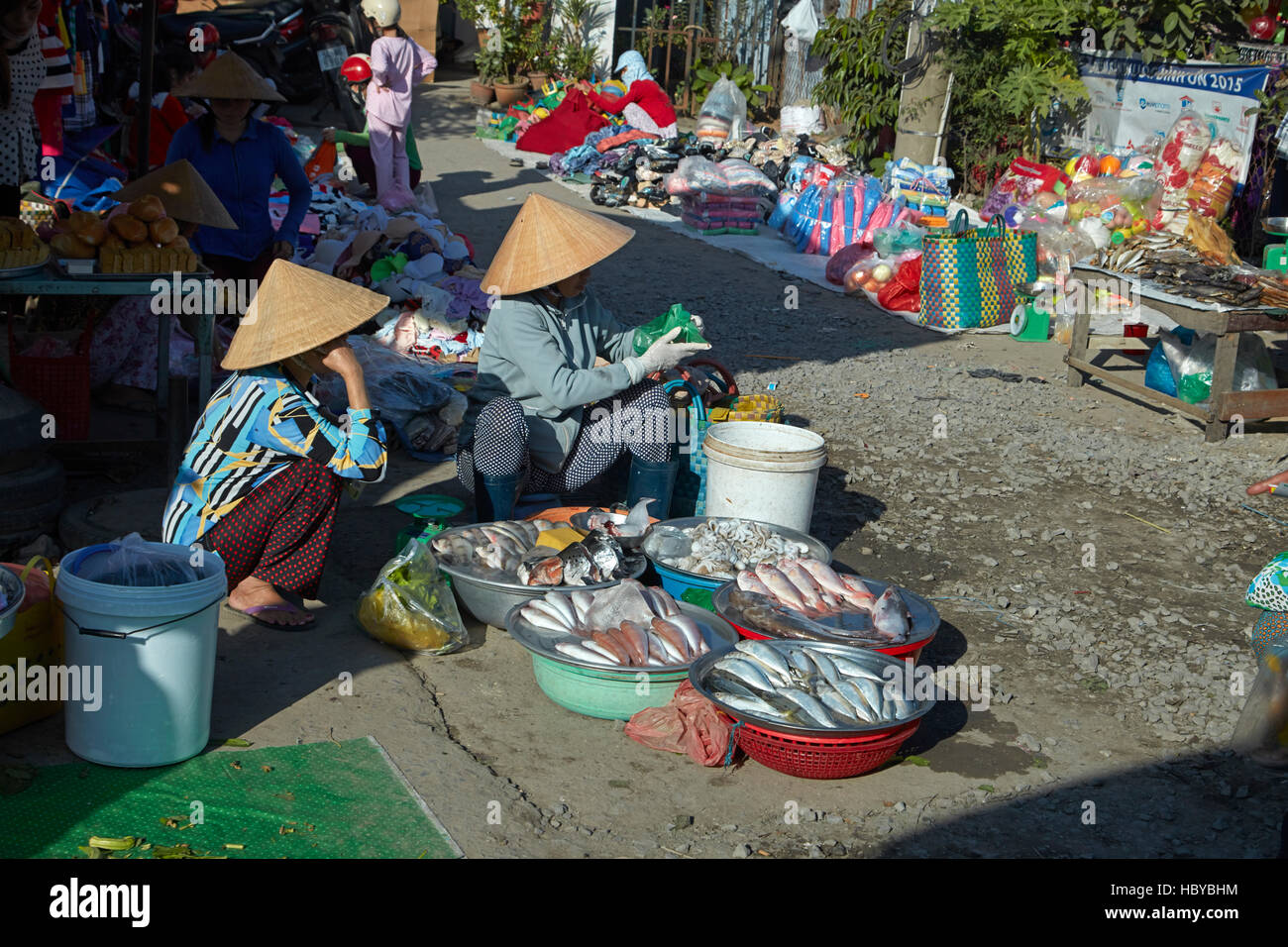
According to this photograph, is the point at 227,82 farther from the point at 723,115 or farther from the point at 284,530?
the point at 723,115

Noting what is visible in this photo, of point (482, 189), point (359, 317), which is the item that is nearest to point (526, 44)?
point (482, 189)

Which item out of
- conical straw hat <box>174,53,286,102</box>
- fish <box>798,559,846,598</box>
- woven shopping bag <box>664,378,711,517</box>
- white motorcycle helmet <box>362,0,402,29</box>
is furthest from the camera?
white motorcycle helmet <box>362,0,402,29</box>

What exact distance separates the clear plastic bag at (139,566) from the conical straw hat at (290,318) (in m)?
0.78

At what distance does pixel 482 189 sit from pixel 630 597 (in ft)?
34.2

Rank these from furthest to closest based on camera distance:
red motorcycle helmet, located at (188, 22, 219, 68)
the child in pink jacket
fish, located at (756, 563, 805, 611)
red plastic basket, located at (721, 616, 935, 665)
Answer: the child in pink jacket → red motorcycle helmet, located at (188, 22, 219, 68) → fish, located at (756, 563, 805, 611) → red plastic basket, located at (721, 616, 935, 665)

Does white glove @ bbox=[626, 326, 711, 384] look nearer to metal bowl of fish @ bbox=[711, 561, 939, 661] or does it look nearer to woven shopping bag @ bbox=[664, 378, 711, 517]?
woven shopping bag @ bbox=[664, 378, 711, 517]

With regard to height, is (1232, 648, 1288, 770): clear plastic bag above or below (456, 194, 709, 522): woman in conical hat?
below

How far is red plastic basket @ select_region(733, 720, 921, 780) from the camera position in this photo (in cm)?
344

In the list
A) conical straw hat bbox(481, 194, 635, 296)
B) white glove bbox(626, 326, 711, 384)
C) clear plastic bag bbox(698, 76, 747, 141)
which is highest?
clear plastic bag bbox(698, 76, 747, 141)

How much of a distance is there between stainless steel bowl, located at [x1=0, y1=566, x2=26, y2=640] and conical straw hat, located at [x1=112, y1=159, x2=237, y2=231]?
7.80 ft

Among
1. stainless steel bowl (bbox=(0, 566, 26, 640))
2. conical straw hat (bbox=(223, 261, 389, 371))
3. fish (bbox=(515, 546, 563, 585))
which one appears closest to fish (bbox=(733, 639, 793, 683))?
fish (bbox=(515, 546, 563, 585))

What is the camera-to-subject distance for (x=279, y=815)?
3178mm
